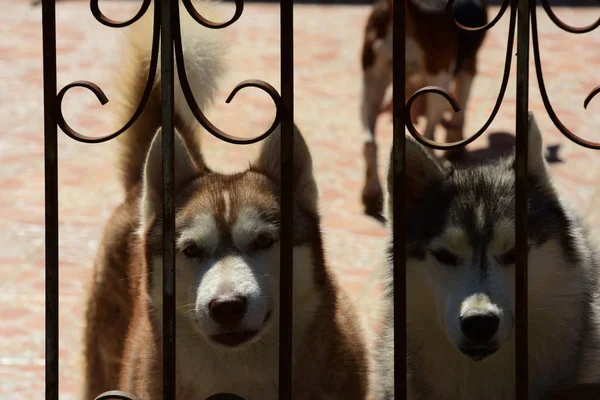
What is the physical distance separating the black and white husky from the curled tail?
1.04 metres

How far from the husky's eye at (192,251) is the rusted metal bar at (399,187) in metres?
1.09

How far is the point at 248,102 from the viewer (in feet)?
31.5

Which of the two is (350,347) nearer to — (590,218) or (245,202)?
(245,202)

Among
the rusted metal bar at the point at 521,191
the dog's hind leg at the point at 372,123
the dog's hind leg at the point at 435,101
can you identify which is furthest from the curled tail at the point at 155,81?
the dog's hind leg at the point at 435,101

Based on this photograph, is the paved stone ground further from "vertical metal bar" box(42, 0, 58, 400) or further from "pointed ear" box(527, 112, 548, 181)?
"vertical metal bar" box(42, 0, 58, 400)

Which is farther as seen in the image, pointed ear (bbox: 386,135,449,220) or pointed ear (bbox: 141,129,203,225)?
pointed ear (bbox: 141,129,203,225)

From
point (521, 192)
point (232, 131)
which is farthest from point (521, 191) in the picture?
point (232, 131)

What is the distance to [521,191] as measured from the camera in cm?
284

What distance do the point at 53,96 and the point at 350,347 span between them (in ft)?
5.14

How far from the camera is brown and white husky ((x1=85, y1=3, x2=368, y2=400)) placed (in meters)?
3.66

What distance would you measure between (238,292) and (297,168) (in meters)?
0.66

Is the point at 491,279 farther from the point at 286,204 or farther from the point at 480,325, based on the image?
the point at 286,204

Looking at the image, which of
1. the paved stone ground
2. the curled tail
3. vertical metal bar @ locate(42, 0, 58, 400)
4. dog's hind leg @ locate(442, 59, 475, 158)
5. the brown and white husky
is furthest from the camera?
dog's hind leg @ locate(442, 59, 475, 158)

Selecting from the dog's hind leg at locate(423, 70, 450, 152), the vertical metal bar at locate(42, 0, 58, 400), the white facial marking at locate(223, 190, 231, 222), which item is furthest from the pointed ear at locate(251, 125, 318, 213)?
the dog's hind leg at locate(423, 70, 450, 152)
